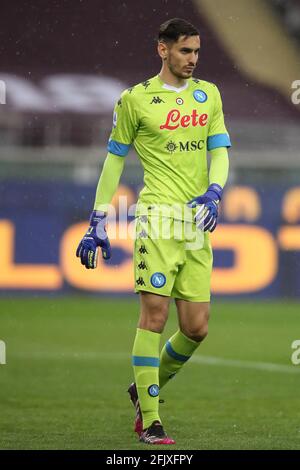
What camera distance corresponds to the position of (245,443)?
5.55 m

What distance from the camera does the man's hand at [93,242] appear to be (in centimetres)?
595

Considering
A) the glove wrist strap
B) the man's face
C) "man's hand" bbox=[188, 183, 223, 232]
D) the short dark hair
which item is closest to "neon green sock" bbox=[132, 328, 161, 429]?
"man's hand" bbox=[188, 183, 223, 232]

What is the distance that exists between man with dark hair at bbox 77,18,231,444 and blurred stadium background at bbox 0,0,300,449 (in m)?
2.93

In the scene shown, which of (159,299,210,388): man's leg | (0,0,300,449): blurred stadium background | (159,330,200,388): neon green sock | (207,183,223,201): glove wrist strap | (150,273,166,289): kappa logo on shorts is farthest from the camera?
(0,0,300,449): blurred stadium background

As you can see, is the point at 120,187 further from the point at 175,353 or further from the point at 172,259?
the point at 172,259

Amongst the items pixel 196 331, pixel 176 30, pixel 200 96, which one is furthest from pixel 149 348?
pixel 176 30

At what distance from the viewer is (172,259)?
19.1 ft

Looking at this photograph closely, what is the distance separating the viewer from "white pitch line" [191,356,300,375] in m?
9.25

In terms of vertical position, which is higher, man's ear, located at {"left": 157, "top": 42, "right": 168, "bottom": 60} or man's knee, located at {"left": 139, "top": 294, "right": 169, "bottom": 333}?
man's ear, located at {"left": 157, "top": 42, "right": 168, "bottom": 60}

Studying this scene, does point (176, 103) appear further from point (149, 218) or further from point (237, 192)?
point (237, 192)

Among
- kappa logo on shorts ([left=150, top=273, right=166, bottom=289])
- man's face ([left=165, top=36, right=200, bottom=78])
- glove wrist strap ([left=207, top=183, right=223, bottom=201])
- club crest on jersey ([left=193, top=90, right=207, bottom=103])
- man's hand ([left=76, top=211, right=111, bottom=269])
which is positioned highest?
man's face ([left=165, top=36, right=200, bottom=78])

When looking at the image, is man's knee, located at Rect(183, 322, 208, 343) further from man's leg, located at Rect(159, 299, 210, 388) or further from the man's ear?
the man's ear

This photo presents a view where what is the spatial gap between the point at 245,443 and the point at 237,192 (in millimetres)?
10131

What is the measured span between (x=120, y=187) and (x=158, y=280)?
9502mm
